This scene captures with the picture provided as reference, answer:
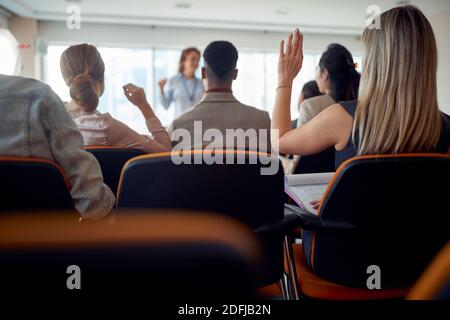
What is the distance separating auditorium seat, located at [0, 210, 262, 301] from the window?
290 inches

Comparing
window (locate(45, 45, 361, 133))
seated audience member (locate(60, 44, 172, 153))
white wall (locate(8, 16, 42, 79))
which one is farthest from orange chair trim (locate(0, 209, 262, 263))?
white wall (locate(8, 16, 42, 79))

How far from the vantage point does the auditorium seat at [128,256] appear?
0.82m

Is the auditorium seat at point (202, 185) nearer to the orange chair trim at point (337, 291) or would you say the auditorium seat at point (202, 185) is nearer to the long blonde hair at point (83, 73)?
the orange chair trim at point (337, 291)

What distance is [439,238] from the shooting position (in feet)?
3.26

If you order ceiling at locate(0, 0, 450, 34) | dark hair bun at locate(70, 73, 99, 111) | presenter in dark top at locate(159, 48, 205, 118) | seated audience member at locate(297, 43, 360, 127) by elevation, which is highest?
ceiling at locate(0, 0, 450, 34)

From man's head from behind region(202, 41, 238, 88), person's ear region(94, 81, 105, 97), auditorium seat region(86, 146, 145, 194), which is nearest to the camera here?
auditorium seat region(86, 146, 145, 194)

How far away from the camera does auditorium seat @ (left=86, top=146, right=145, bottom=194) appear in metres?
1.51

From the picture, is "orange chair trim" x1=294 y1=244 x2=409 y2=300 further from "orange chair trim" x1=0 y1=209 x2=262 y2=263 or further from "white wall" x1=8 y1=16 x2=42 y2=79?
"white wall" x1=8 y1=16 x2=42 y2=79

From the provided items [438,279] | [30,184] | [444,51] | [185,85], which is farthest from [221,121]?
[444,51]

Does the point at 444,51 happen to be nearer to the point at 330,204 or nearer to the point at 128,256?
the point at 330,204

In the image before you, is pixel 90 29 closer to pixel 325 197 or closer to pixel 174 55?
pixel 174 55

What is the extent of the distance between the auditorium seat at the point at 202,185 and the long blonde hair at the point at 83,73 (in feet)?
3.18

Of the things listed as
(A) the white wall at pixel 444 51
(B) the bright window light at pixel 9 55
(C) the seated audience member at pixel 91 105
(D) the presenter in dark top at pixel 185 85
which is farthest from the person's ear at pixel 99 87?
(A) the white wall at pixel 444 51

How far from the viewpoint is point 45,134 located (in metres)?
0.89
